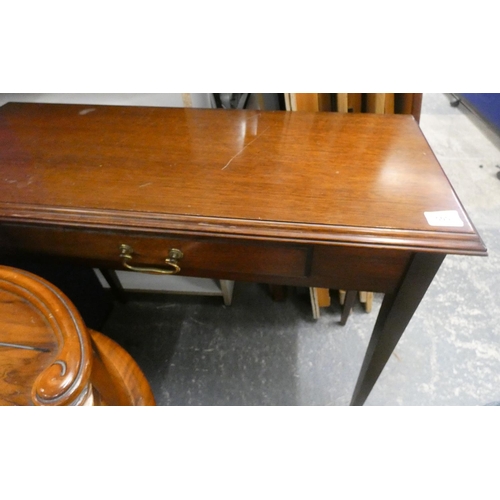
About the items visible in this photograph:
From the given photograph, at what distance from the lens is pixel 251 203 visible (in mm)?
570

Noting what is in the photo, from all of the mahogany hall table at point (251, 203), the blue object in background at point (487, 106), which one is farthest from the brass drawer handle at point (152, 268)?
the blue object in background at point (487, 106)

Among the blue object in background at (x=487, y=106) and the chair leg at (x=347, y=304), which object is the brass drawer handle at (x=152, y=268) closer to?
the chair leg at (x=347, y=304)

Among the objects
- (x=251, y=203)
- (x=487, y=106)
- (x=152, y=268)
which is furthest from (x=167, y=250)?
(x=487, y=106)

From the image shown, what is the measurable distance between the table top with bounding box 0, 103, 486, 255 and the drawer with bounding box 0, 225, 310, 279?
0.05m

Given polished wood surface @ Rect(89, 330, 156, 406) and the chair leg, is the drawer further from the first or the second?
the chair leg

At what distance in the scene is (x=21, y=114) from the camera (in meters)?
0.86

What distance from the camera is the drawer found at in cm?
58

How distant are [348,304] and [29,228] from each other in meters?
0.96

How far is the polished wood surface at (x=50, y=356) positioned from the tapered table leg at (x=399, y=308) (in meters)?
0.49

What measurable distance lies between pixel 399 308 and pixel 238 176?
1.36 feet

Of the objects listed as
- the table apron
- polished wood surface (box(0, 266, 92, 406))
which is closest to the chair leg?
the table apron

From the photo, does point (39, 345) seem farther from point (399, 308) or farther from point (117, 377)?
point (399, 308)

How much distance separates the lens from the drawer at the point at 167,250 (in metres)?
0.58
